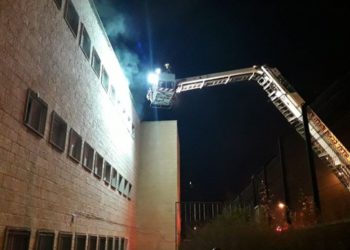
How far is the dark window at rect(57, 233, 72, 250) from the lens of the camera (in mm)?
9072

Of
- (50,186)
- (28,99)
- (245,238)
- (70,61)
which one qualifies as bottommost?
(245,238)

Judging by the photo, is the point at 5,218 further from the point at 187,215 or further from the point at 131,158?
the point at 187,215

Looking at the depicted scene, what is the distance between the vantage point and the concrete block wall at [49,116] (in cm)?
650

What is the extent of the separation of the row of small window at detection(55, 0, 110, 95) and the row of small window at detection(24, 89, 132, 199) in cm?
266

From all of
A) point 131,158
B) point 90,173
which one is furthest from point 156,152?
point 90,173

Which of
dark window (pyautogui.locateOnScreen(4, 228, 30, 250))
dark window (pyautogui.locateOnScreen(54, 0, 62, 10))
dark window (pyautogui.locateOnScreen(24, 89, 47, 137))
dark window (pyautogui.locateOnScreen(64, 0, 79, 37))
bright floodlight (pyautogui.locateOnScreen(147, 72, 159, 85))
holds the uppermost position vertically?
bright floodlight (pyautogui.locateOnScreen(147, 72, 159, 85))

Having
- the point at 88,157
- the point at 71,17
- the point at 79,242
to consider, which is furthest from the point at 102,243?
the point at 71,17

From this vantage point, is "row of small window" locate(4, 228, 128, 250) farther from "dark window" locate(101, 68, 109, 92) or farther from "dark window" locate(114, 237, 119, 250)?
"dark window" locate(101, 68, 109, 92)

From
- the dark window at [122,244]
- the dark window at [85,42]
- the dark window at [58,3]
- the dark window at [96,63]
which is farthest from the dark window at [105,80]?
the dark window at [122,244]

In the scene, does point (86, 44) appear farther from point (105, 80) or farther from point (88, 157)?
point (88, 157)

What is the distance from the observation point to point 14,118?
6668 mm

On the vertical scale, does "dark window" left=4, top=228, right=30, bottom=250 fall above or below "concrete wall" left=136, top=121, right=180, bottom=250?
below

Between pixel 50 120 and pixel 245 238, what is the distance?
19.5 ft

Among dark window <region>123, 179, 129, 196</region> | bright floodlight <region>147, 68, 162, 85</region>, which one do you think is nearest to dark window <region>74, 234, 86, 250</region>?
dark window <region>123, 179, 129, 196</region>
